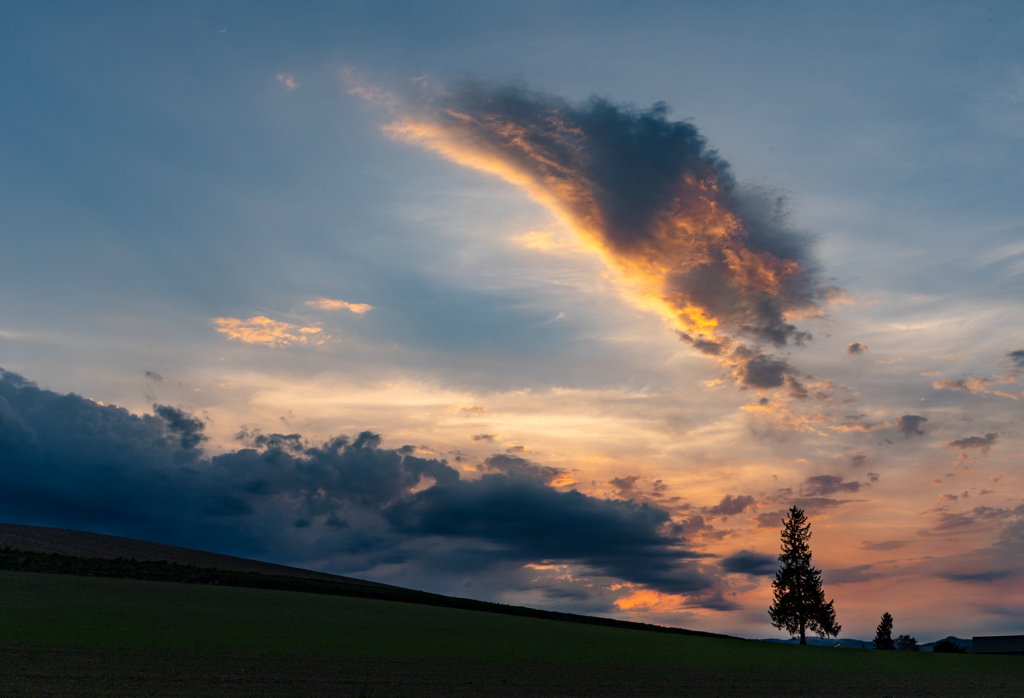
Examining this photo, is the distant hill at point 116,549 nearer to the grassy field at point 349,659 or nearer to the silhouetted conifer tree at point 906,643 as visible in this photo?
the grassy field at point 349,659

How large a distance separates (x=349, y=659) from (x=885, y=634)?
124354mm

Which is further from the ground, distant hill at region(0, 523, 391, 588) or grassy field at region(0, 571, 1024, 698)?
distant hill at region(0, 523, 391, 588)

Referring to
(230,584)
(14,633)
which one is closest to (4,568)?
(230,584)

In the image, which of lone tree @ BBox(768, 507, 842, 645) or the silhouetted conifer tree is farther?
the silhouetted conifer tree

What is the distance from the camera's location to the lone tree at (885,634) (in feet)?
405

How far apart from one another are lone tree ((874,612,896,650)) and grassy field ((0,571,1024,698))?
83.2m

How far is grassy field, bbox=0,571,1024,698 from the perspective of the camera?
81.5 feet

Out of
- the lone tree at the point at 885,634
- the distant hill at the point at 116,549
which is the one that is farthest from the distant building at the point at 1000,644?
the distant hill at the point at 116,549

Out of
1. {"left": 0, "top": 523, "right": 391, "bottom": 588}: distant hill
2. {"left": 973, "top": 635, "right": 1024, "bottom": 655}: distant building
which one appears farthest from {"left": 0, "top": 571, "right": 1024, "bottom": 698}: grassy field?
{"left": 973, "top": 635, "right": 1024, "bottom": 655}: distant building

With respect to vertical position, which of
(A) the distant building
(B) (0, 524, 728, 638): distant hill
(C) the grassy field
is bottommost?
(C) the grassy field

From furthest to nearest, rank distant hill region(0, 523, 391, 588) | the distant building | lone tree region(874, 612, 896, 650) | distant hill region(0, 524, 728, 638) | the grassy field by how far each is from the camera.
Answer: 1. lone tree region(874, 612, 896, 650)
2. the distant building
3. distant hill region(0, 523, 391, 588)
4. distant hill region(0, 524, 728, 638)
5. the grassy field

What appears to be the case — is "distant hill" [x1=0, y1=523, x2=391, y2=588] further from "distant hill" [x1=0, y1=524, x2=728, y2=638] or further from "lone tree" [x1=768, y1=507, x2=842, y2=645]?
"lone tree" [x1=768, y1=507, x2=842, y2=645]

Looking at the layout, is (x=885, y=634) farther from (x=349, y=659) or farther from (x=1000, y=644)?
(x=349, y=659)

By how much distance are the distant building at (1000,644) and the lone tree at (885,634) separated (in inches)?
1012
